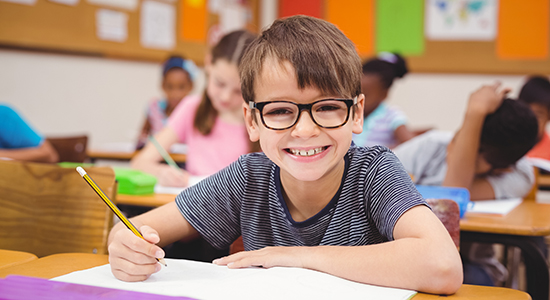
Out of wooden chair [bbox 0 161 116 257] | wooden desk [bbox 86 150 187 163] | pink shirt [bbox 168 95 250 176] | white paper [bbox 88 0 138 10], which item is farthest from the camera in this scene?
white paper [bbox 88 0 138 10]

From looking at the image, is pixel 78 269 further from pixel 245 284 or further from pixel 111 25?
pixel 111 25

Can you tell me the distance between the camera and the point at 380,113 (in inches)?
130

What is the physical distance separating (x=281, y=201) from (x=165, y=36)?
369 cm

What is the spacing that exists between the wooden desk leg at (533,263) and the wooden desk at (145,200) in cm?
93

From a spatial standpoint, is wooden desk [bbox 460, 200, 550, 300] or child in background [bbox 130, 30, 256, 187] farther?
child in background [bbox 130, 30, 256, 187]

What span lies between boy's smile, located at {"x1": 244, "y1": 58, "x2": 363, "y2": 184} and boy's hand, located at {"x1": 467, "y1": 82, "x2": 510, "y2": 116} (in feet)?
3.53

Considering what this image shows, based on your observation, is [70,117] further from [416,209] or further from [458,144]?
[416,209]

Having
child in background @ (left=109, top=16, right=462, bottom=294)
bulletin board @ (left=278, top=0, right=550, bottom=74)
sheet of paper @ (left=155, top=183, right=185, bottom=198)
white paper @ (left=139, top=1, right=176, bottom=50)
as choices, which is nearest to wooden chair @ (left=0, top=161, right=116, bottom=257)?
child in background @ (left=109, top=16, right=462, bottom=294)

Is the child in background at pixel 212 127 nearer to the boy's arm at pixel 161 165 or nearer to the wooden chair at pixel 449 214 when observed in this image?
the boy's arm at pixel 161 165

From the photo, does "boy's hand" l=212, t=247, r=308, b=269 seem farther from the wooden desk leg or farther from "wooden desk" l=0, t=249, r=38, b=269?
the wooden desk leg

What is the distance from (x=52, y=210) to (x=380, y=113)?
2399mm

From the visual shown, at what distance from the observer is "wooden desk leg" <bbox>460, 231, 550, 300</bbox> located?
1.33m

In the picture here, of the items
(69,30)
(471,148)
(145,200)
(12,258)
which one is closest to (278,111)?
(12,258)

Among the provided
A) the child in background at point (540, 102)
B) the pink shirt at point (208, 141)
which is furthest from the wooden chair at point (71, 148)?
the child in background at point (540, 102)
